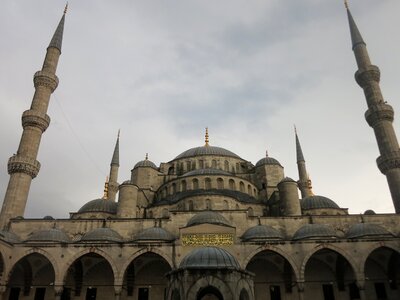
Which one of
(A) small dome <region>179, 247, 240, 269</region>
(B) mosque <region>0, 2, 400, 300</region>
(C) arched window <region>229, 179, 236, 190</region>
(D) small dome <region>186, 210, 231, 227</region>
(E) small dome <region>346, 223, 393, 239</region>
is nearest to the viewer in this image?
(A) small dome <region>179, 247, 240, 269</region>

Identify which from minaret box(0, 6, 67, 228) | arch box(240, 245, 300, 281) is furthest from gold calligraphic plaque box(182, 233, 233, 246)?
minaret box(0, 6, 67, 228)

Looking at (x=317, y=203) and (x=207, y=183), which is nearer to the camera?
(x=317, y=203)

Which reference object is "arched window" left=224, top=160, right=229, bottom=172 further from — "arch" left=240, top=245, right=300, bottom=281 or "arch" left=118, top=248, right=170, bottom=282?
"arch" left=118, top=248, right=170, bottom=282

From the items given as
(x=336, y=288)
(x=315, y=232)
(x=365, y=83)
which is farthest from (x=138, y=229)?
(x=365, y=83)

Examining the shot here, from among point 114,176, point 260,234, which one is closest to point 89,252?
point 260,234

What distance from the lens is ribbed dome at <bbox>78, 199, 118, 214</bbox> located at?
23.4 m

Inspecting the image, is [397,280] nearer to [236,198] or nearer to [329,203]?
[329,203]

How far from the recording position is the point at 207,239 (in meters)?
17.0

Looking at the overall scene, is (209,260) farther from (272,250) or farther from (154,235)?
(154,235)

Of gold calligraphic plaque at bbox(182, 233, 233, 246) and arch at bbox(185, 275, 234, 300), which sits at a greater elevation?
gold calligraphic plaque at bbox(182, 233, 233, 246)

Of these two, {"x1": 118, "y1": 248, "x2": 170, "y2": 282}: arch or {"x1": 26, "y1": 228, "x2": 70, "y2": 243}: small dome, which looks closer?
{"x1": 118, "y1": 248, "x2": 170, "y2": 282}: arch

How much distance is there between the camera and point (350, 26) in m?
28.5

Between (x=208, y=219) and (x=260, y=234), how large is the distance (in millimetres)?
2788

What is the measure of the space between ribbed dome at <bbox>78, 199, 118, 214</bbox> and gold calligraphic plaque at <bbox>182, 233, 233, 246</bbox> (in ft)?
28.0
